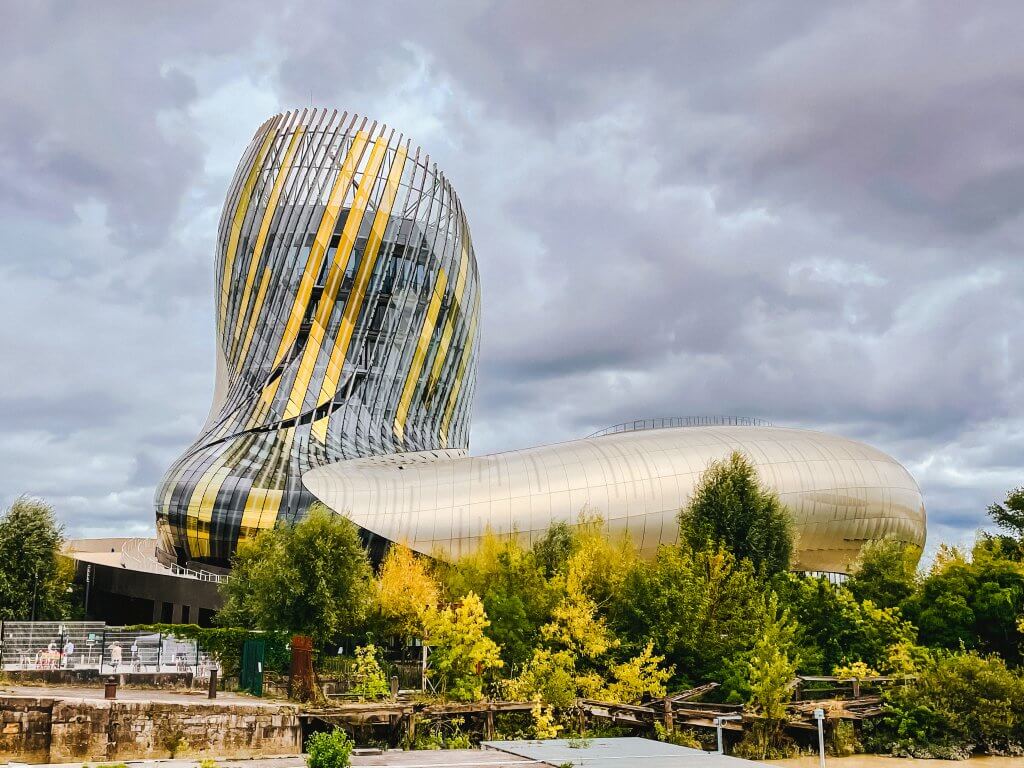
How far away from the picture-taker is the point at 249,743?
21.5m

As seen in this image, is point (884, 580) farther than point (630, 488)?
No

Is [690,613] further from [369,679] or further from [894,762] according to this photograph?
[369,679]

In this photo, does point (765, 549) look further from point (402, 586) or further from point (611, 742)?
point (611, 742)

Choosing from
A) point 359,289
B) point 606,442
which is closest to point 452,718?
point 606,442

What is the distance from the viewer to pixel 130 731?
20250 millimetres

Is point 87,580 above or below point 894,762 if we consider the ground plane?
above

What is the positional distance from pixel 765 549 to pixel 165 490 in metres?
31.0

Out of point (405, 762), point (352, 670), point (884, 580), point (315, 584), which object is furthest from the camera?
point (884, 580)

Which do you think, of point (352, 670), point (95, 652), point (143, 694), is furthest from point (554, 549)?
point (143, 694)

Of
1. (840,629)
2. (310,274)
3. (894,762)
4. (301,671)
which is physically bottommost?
(894,762)

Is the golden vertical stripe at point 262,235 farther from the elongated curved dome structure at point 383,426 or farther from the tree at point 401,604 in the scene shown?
the tree at point 401,604

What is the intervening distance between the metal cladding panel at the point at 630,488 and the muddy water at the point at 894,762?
2196cm

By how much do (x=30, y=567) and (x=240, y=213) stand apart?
83.0ft

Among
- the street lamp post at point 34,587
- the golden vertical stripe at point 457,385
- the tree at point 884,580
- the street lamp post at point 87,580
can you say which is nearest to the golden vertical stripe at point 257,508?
the street lamp post at point 34,587
